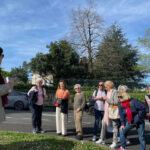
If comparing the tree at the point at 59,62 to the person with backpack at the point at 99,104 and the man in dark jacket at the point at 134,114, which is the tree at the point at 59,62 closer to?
the person with backpack at the point at 99,104

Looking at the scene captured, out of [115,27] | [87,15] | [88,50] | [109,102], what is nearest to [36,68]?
[88,50]

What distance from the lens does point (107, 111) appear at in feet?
19.9

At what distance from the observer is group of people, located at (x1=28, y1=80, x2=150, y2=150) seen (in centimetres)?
505

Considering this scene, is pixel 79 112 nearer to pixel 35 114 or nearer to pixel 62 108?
pixel 62 108

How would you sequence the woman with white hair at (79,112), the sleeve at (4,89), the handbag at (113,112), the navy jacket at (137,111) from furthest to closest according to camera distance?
the woman with white hair at (79,112), the handbag at (113,112), the navy jacket at (137,111), the sleeve at (4,89)

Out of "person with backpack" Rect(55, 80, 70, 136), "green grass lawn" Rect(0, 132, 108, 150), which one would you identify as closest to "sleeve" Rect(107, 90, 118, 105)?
"green grass lawn" Rect(0, 132, 108, 150)

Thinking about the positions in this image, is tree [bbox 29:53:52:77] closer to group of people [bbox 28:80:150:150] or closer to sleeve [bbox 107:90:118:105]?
group of people [bbox 28:80:150:150]

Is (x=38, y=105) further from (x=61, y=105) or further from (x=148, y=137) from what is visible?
(x=148, y=137)

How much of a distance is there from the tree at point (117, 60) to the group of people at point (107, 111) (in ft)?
47.6

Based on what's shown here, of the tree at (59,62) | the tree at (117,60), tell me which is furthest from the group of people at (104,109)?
the tree at (59,62)

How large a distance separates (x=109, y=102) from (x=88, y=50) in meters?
19.9

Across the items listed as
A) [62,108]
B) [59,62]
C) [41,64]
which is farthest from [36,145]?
[41,64]

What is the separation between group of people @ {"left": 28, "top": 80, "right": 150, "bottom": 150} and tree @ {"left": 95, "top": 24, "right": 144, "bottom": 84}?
1451cm

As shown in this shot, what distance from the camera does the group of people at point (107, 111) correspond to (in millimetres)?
5051
